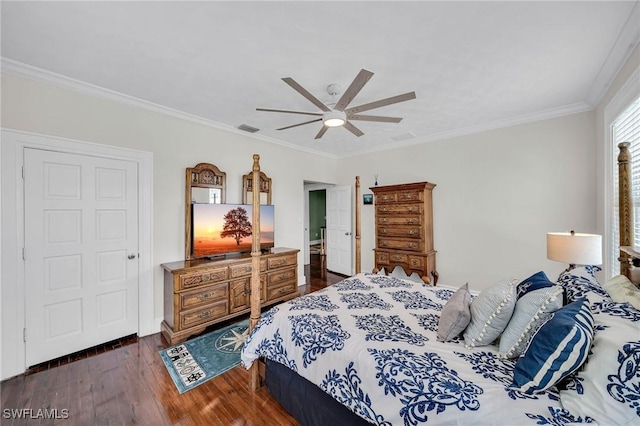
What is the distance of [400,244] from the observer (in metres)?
4.20

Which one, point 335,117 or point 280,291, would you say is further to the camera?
point 280,291

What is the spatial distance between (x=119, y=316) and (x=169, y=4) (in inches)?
120

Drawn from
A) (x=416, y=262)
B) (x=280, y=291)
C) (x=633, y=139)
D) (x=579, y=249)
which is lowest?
(x=280, y=291)

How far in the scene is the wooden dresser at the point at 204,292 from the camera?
2748mm

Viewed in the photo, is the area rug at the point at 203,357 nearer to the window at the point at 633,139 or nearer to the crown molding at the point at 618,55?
the window at the point at 633,139

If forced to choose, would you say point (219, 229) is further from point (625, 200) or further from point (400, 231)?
point (625, 200)

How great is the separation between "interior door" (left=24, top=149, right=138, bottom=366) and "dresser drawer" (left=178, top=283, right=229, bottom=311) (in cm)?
64

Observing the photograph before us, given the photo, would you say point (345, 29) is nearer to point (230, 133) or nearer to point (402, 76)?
point (402, 76)

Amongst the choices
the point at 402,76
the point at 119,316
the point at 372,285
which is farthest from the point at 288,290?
the point at 402,76

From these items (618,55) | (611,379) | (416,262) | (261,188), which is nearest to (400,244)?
(416,262)

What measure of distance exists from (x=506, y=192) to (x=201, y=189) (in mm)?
4361

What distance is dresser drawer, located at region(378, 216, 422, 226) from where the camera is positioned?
4.04 metres

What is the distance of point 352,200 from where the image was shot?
537 centimetres

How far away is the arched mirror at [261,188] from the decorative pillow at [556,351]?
3.60 meters
